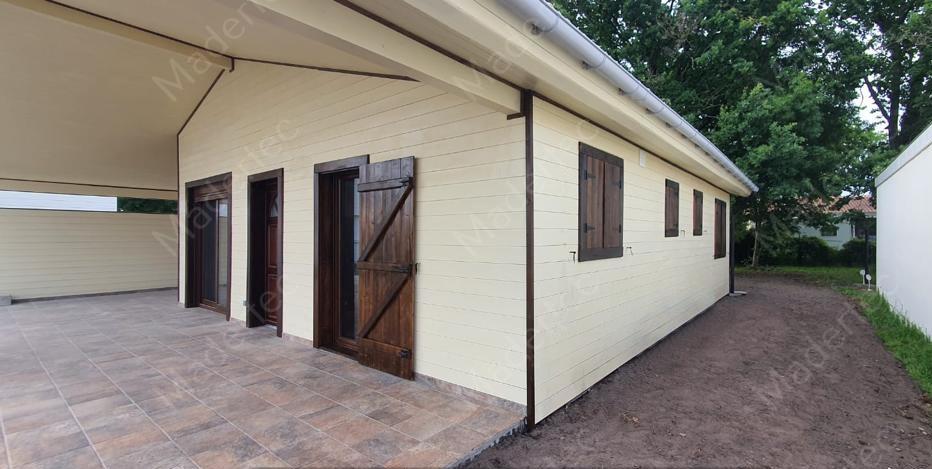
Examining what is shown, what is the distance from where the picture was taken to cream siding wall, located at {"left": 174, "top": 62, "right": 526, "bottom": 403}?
2877 mm

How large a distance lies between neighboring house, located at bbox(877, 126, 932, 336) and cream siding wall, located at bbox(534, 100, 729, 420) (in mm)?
2612

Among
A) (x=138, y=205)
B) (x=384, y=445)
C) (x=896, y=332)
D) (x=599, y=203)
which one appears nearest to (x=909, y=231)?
(x=896, y=332)

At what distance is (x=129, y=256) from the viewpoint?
9055 mm

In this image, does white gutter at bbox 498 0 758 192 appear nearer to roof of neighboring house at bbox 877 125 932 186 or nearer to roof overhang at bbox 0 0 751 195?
roof overhang at bbox 0 0 751 195

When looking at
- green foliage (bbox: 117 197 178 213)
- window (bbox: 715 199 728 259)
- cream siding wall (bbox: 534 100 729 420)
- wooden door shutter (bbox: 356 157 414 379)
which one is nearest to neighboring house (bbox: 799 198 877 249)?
window (bbox: 715 199 728 259)

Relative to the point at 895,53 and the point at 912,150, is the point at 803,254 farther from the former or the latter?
the point at 912,150

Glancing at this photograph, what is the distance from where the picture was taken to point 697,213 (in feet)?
22.0

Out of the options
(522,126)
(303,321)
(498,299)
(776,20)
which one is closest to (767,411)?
(498,299)

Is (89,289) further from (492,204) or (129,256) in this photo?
(492,204)

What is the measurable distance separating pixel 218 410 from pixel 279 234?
2.43 metres

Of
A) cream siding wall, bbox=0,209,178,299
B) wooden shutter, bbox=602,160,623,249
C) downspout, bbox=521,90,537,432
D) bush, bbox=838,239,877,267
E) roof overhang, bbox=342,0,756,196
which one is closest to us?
roof overhang, bbox=342,0,756,196

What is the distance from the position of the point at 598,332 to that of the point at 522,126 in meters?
1.88

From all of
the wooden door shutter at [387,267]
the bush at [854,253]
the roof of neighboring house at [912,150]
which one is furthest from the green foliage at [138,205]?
the bush at [854,253]

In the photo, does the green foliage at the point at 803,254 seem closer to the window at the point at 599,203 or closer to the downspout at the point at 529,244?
the window at the point at 599,203
